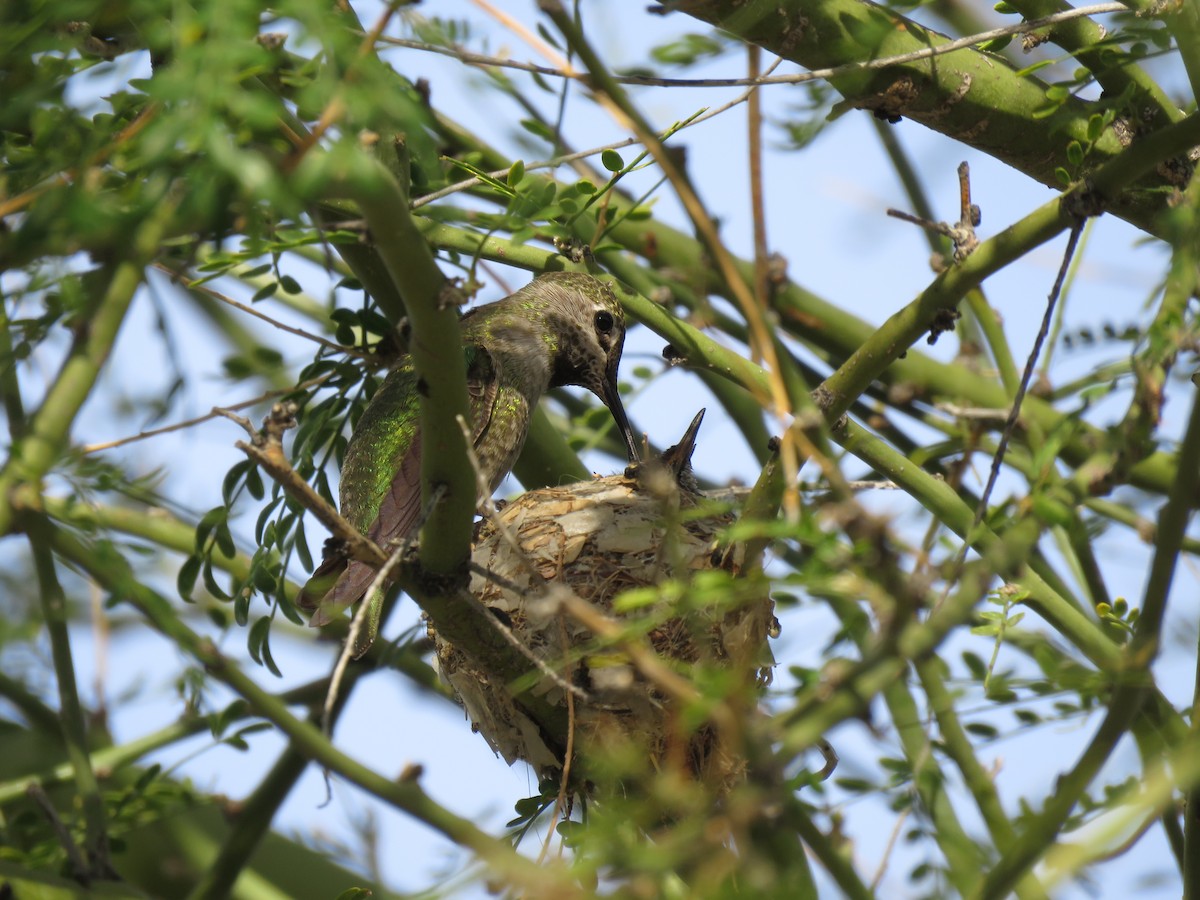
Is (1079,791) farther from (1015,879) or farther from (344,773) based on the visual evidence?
(344,773)

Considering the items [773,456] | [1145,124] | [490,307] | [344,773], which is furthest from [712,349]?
[490,307]

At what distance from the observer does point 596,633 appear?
111 inches

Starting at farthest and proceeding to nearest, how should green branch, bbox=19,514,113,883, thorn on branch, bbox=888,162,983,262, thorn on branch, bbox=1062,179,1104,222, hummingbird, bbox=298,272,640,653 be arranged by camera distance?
hummingbird, bbox=298,272,640,653 < green branch, bbox=19,514,113,883 < thorn on branch, bbox=888,162,983,262 < thorn on branch, bbox=1062,179,1104,222

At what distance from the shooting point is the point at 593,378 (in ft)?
15.2

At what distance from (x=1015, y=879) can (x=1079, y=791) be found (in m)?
0.25

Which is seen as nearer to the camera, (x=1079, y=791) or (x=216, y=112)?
(x=216, y=112)

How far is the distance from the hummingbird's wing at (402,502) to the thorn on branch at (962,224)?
42.4 inches

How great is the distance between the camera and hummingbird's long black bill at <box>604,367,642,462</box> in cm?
439

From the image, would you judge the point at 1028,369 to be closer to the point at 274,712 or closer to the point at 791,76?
the point at 791,76

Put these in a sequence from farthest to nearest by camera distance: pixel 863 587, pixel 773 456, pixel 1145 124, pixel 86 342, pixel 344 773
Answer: pixel 1145 124
pixel 773 456
pixel 344 773
pixel 86 342
pixel 863 587

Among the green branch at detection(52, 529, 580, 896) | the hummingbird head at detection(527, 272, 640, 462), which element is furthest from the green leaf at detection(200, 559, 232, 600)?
the hummingbird head at detection(527, 272, 640, 462)

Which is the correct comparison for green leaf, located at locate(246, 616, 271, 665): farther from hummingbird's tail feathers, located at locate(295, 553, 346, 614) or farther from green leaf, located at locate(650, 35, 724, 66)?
green leaf, located at locate(650, 35, 724, 66)

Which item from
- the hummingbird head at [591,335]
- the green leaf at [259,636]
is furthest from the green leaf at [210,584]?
the hummingbird head at [591,335]

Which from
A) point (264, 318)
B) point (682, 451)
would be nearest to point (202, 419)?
point (264, 318)
